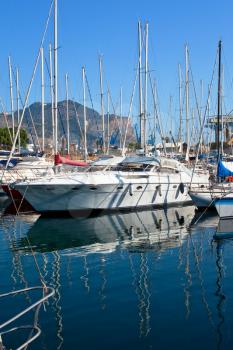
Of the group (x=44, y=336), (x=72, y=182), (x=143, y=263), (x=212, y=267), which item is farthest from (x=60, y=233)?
(x=44, y=336)

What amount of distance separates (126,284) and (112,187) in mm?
15109

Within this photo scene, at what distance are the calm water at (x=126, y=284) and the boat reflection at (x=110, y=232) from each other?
0.05m

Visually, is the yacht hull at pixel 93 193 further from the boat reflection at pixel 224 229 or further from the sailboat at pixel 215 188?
the boat reflection at pixel 224 229

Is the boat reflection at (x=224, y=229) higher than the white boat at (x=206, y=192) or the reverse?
the reverse

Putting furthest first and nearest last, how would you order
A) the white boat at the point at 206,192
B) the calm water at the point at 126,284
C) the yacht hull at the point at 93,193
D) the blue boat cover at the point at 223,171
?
the blue boat cover at the point at 223,171 < the yacht hull at the point at 93,193 < the white boat at the point at 206,192 < the calm water at the point at 126,284

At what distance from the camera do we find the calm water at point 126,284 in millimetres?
9438

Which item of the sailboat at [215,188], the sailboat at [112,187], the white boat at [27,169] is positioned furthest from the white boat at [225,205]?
the white boat at [27,169]

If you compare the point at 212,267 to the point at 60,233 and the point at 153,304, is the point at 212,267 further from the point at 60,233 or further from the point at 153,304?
the point at 60,233

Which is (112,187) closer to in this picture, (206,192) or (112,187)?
(112,187)

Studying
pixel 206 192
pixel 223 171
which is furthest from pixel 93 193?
pixel 223 171

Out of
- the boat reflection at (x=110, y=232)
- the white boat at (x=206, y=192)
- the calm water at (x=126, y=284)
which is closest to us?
the calm water at (x=126, y=284)

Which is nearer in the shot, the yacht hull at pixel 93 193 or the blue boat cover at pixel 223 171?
the yacht hull at pixel 93 193

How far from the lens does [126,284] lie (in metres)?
13.2

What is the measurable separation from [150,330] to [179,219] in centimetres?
1783
